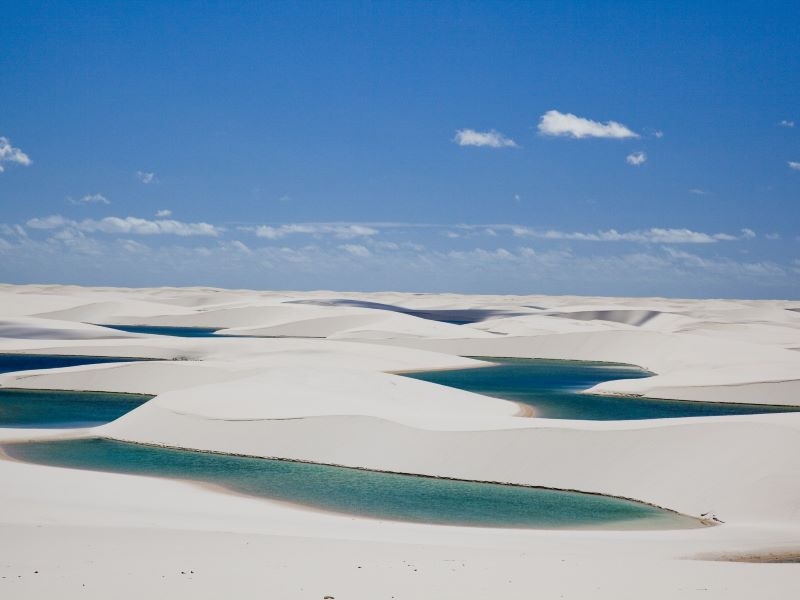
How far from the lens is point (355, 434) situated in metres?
22.1

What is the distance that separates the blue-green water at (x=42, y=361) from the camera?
44250 millimetres

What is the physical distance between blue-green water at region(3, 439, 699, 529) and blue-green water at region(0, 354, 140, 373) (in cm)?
2331

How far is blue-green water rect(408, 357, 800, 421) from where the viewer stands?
30609 mm

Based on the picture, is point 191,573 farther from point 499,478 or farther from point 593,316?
point 593,316

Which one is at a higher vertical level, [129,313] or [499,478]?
[129,313]

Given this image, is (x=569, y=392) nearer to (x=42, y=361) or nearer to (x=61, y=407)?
(x=61, y=407)

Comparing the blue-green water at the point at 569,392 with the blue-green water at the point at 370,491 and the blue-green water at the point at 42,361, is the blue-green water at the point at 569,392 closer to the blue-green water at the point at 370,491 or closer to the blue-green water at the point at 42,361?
the blue-green water at the point at 370,491

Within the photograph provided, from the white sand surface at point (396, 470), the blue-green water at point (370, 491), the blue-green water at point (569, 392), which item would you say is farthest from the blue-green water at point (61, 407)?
the blue-green water at point (569, 392)

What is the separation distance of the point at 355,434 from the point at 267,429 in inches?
102

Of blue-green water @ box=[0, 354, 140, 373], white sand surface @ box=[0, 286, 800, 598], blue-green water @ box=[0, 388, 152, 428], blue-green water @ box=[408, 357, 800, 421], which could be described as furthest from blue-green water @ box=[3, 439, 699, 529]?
blue-green water @ box=[0, 354, 140, 373]

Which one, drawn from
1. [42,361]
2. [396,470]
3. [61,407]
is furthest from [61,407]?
[42,361]

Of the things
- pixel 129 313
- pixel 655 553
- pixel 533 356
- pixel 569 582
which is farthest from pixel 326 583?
pixel 129 313

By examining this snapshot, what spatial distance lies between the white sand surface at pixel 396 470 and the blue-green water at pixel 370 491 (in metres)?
0.66

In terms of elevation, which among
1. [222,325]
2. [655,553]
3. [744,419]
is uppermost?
[222,325]
